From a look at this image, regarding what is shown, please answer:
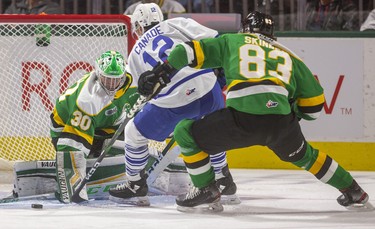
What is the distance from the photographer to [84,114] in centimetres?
575

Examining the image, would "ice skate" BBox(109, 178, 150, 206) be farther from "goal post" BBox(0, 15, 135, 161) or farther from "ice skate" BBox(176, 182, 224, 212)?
"goal post" BBox(0, 15, 135, 161)

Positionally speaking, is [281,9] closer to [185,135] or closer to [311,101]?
[311,101]

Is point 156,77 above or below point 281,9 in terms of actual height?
above

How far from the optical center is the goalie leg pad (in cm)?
576

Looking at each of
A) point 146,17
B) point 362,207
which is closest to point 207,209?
point 362,207

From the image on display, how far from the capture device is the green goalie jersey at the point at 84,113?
18.9 feet

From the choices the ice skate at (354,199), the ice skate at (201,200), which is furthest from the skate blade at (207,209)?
the ice skate at (354,199)

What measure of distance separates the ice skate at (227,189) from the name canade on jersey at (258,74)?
711mm

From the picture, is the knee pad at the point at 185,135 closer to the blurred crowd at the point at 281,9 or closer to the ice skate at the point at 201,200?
the ice skate at the point at 201,200

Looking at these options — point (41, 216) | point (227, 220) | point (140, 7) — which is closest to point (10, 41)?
point (140, 7)

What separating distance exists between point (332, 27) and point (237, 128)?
8.84ft

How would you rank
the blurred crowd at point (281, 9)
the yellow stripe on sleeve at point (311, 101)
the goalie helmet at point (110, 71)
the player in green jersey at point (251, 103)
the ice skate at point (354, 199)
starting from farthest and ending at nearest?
the blurred crowd at point (281, 9) → the goalie helmet at point (110, 71) → the ice skate at point (354, 199) → the yellow stripe on sleeve at point (311, 101) → the player in green jersey at point (251, 103)

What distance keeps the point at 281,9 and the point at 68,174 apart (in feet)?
8.31

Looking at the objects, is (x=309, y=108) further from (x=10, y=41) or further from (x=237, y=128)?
(x=10, y=41)
